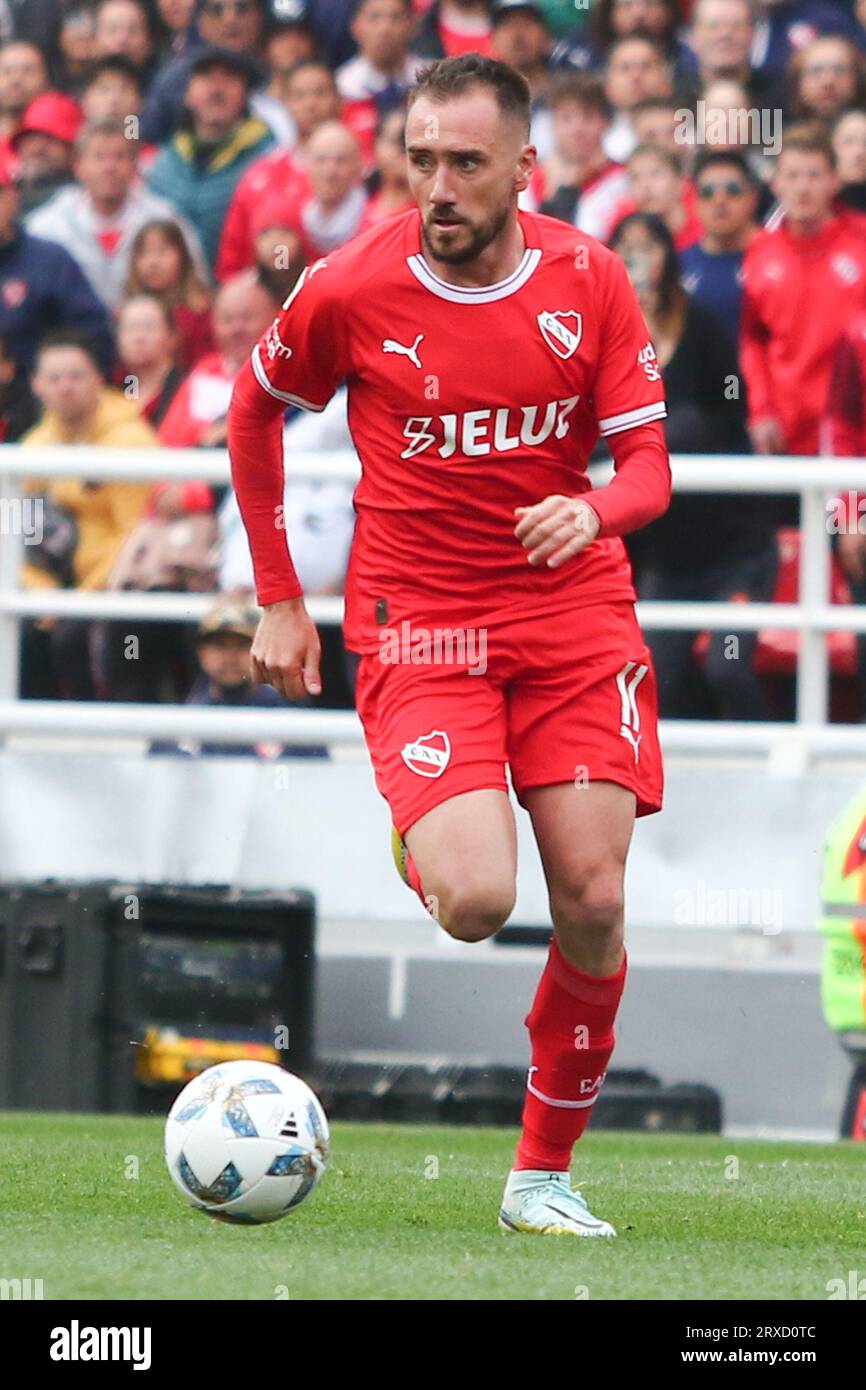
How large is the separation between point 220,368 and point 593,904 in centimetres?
582

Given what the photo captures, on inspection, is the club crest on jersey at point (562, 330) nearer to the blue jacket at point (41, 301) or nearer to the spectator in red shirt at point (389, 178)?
Answer: the spectator in red shirt at point (389, 178)

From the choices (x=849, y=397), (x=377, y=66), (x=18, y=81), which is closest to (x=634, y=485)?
(x=849, y=397)

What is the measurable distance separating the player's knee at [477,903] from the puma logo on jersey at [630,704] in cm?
Result: 49

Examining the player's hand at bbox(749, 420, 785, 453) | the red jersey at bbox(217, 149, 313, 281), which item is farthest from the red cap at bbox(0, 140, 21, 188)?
the player's hand at bbox(749, 420, 785, 453)

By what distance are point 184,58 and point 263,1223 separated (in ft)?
28.0

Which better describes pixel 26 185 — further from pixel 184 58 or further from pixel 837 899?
pixel 837 899

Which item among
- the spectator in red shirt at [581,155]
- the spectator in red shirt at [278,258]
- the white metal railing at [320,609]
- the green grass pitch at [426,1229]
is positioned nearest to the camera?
the green grass pitch at [426,1229]

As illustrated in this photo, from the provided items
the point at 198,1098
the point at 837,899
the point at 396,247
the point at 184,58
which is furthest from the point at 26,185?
the point at 198,1098

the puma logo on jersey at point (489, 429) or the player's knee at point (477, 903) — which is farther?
the puma logo on jersey at point (489, 429)

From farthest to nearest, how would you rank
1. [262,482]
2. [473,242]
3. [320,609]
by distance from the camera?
1. [320,609]
2. [262,482]
3. [473,242]

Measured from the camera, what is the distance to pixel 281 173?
38.6 feet

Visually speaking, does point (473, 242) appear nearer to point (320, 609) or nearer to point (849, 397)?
point (320, 609)

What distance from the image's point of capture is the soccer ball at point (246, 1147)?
5.12 m

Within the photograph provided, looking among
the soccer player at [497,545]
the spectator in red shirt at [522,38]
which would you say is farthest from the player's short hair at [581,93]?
the soccer player at [497,545]
